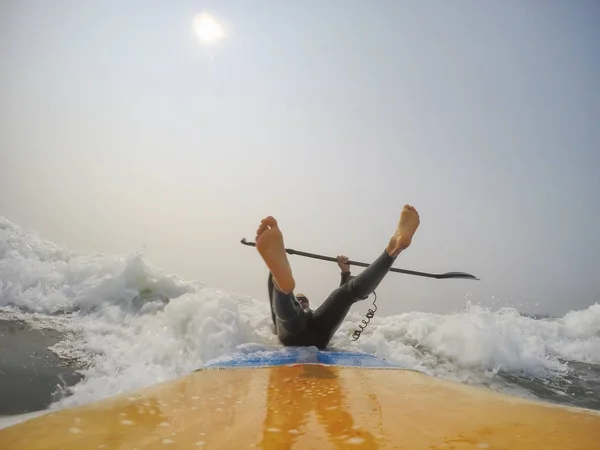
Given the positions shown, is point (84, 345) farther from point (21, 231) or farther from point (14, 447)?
point (21, 231)

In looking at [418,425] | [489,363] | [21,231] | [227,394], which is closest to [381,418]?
[418,425]

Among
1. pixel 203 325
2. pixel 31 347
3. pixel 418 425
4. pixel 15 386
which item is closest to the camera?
pixel 418 425

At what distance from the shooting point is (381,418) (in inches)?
50.6

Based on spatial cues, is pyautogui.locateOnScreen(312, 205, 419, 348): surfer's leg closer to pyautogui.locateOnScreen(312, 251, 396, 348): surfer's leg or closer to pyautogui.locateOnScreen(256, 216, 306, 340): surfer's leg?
pyautogui.locateOnScreen(312, 251, 396, 348): surfer's leg

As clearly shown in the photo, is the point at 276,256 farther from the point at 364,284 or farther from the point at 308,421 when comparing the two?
the point at 308,421

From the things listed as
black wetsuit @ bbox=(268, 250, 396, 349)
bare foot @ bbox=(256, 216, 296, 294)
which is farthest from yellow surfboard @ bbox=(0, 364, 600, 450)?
black wetsuit @ bbox=(268, 250, 396, 349)

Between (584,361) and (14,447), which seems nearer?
(14,447)

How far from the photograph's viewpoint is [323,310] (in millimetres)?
3330

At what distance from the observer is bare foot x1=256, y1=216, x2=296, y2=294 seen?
99.7 inches

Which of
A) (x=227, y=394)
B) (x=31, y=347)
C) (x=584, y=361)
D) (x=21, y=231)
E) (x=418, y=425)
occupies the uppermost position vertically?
(x=21, y=231)

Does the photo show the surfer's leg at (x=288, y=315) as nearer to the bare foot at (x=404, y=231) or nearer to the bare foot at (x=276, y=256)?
the bare foot at (x=276, y=256)

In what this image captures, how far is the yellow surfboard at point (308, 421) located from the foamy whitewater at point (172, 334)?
1.40 metres

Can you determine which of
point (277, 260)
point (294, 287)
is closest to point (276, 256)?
point (277, 260)

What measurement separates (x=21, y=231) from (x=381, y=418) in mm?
7751
